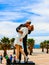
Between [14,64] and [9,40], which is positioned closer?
[14,64]

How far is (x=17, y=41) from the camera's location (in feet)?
73.1

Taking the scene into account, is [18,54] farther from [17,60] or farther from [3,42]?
[3,42]

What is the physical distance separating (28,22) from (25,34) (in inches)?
35.1

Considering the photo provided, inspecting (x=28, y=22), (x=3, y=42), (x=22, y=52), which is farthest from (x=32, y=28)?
(x=3, y=42)

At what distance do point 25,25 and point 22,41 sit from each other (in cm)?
117

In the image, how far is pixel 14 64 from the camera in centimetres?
2175

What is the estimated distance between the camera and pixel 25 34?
72.6 feet

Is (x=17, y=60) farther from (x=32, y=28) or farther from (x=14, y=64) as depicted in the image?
(x=32, y=28)

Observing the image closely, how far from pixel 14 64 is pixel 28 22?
316 centimetres

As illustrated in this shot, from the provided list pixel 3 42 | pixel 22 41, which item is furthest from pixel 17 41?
pixel 3 42

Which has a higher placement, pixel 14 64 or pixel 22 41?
pixel 22 41

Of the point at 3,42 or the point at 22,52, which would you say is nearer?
the point at 22,52

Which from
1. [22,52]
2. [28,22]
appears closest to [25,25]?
[28,22]

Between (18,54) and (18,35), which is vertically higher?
(18,35)
